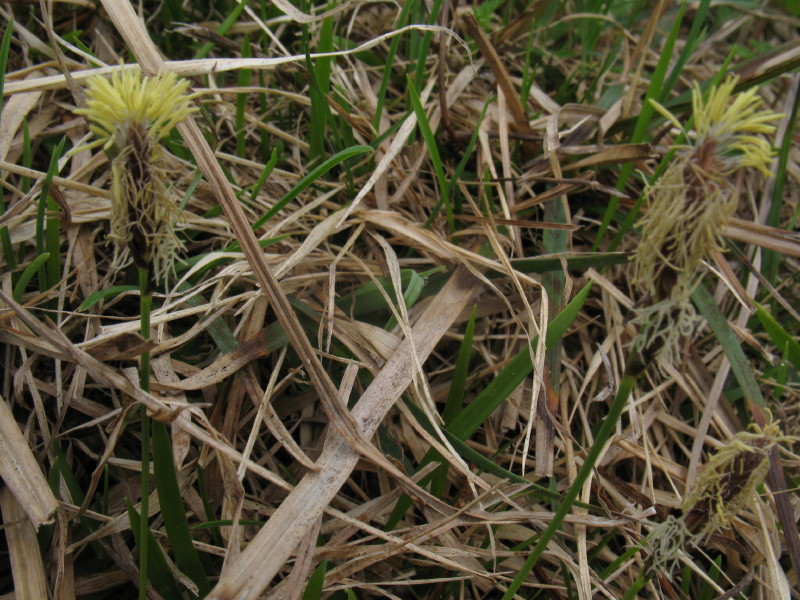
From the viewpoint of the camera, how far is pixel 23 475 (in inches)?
48.2

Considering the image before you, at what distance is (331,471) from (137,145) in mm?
710

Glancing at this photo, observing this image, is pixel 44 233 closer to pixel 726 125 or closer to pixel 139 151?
pixel 139 151

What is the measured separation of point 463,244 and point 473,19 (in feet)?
2.00

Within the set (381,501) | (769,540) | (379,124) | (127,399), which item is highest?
(379,124)

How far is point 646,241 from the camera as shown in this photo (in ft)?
2.42

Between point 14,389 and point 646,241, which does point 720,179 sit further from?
point 14,389

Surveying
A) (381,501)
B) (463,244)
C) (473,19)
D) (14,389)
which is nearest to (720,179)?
(381,501)

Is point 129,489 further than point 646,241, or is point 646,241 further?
point 129,489

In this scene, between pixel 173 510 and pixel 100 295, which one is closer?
pixel 173 510

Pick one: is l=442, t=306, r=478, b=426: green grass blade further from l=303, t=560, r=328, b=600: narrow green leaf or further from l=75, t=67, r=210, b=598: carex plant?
l=75, t=67, r=210, b=598: carex plant

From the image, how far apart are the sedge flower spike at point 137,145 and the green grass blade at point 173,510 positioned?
390 millimetres

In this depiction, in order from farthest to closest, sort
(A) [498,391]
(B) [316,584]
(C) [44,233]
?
1. (C) [44,233]
2. (A) [498,391]
3. (B) [316,584]

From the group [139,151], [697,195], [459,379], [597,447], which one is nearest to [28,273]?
[139,151]

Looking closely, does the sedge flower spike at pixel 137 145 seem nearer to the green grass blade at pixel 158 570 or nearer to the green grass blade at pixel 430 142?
the green grass blade at pixel 158 570
